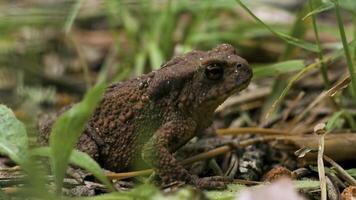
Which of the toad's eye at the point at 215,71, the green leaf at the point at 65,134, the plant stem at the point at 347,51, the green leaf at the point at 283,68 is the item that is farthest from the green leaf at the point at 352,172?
the green leaf at the point at 65,134

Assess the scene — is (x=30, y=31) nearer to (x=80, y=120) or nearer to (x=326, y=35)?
(x=326, y=35)

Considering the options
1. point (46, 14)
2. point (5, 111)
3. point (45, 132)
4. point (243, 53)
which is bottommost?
point (5, 111)

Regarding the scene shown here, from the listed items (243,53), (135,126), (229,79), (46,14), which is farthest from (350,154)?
(46,14)

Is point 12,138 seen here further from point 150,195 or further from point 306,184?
point 306,184

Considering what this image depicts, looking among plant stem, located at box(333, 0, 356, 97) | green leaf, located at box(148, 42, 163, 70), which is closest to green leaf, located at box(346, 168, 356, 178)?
plant stem, located at box(333, 0, 356, 97)

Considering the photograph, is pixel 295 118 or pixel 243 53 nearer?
pixel 295 118

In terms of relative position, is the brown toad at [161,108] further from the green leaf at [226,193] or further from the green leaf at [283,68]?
the green leaf at [226,193]
